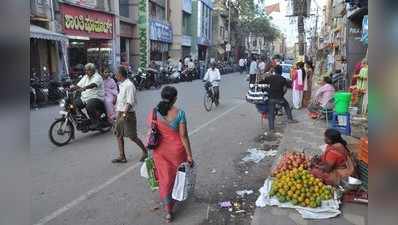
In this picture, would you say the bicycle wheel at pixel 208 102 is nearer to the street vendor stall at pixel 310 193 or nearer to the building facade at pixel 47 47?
the building facade at pixel 47 47

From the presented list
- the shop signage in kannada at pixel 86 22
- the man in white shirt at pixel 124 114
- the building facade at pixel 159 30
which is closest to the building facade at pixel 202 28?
the building facade at pixel 159 30

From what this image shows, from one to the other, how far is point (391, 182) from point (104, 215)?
175 inches

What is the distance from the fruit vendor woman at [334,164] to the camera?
18.3 ft

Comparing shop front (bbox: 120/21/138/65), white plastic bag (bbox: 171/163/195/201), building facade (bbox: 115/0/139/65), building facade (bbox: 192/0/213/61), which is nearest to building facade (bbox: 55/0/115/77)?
shop front (bbox: 120/21/138/65)

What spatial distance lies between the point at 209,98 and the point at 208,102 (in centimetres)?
21

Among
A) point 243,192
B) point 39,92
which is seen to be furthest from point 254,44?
point 243,192

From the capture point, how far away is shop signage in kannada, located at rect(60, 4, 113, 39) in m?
22.9

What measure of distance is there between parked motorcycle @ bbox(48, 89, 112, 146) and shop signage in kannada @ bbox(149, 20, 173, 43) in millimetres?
26739

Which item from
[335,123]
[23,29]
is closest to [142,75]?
[335,123]

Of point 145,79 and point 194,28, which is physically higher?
point 194,28

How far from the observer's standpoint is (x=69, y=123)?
9258mm

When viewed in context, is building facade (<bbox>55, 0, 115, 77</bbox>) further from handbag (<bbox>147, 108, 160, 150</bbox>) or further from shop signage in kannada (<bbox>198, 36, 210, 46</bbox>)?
shop signage in kannada (<bbox>198, 36, 210, 46</bbox>)

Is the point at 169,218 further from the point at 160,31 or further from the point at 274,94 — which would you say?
the point at 160,31

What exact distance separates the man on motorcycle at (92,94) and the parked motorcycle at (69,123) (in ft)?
0.35
